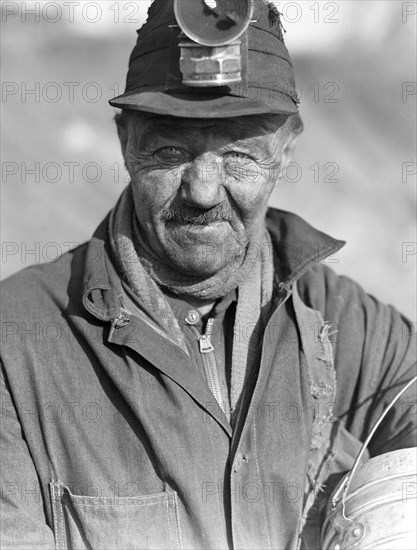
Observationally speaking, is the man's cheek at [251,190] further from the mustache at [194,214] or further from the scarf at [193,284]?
the scarf at [193,284]

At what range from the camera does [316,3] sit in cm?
381

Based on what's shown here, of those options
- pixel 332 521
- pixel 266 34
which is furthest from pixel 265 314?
pixel 266 34

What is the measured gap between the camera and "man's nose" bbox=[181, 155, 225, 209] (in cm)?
205

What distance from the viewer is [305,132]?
4227 millimetres

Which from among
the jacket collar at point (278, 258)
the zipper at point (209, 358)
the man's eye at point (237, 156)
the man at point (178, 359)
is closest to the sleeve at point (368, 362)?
the man at point (178, 359)

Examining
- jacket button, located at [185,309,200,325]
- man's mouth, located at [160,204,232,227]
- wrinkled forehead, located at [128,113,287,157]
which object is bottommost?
jacket button, located at [185,309,200,325]

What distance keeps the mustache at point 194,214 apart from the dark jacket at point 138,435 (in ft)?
0.63

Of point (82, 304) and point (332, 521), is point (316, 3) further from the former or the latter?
point (332, 521)

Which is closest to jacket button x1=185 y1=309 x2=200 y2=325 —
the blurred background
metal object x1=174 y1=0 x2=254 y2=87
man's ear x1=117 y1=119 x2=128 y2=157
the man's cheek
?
the man's cheek

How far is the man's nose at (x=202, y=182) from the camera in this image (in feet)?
6.74

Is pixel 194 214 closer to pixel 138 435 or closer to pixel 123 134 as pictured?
pixel 123 134

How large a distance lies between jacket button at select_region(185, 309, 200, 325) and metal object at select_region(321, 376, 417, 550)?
0.49m

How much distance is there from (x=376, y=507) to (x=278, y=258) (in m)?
0.68

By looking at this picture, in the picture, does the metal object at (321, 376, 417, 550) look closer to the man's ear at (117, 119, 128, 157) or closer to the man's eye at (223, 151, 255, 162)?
the man's eye at (223, 151, 255, 162)
